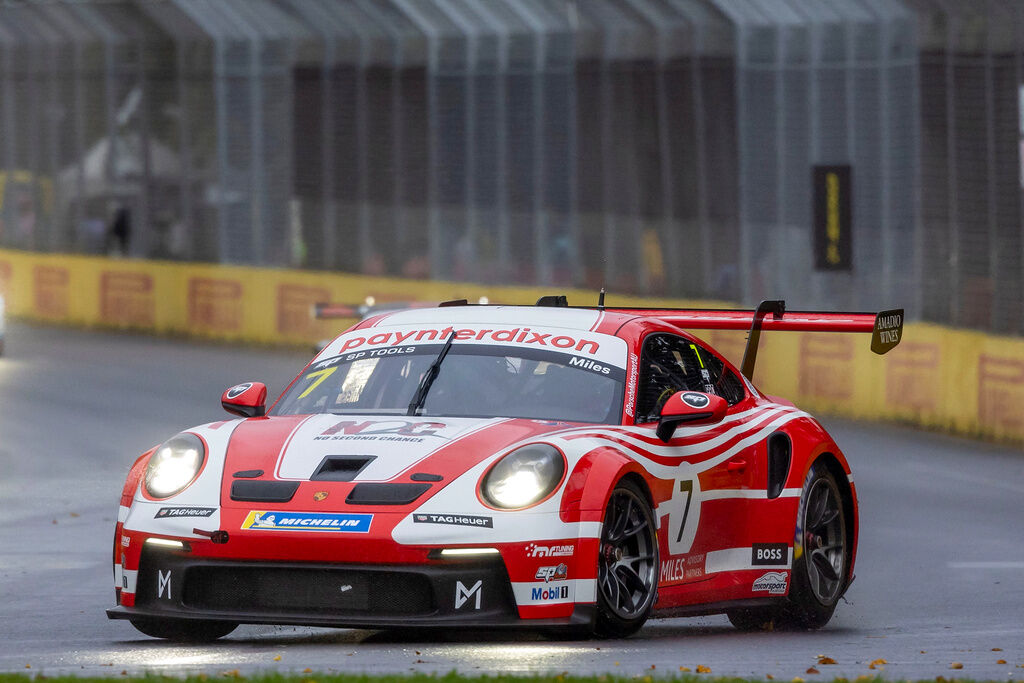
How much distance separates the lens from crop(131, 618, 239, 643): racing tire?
8.37 m

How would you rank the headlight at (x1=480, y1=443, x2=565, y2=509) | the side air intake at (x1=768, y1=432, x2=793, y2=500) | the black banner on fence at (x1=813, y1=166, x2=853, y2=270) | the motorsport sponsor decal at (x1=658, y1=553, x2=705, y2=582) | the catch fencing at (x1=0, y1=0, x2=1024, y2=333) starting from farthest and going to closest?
the black banner on fence at (x1=813, y1=166, x2=853, y2=270), the catch fencing at (x1=0, y1=0, x2=1024, y2=333), the side air intake at (x1=768, y1=432, x2=793, y2=500), the motorsport sponsor decal at (x1=658, y1=553, x2=705, y2=582), the headlight at (x1=480, y1=443, x2=565, y2=509)

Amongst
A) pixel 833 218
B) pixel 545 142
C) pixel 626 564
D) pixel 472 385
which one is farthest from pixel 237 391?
pixel 545 142

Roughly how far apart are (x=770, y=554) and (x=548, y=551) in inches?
74.5

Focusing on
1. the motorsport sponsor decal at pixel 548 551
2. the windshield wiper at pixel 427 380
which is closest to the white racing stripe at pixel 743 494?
the windshield wiper at pixel 427 380

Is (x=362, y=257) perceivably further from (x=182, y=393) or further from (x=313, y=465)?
(x=313, y=465)

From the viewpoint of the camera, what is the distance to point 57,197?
37188 millimetres

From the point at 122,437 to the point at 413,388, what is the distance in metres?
11.5

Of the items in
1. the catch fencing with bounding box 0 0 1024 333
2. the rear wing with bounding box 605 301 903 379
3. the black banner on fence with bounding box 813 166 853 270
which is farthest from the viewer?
the black banner on fence with bounding box 813 166 853 270

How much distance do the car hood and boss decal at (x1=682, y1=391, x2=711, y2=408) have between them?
1.61 ft

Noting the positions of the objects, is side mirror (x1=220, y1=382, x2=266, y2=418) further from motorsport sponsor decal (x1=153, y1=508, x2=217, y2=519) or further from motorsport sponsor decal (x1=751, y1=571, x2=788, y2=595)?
motorsport sponsor decal (x1=751, y1=571, x2=788, y2=595)

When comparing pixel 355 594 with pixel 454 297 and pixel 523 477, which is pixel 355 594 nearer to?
pixel 523 477

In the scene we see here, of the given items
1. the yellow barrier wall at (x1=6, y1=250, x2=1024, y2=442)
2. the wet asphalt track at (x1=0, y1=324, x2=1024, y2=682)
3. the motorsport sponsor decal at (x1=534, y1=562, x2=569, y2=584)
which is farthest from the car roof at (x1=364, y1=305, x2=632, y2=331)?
the yellow barrier wall at (x1=6, y1=250, x2=1024, y2=442)

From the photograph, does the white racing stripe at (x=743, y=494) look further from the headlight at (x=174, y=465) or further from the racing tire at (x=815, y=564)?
the headlight at (x=174, y=465)

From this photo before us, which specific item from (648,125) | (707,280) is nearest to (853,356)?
(707,280)
